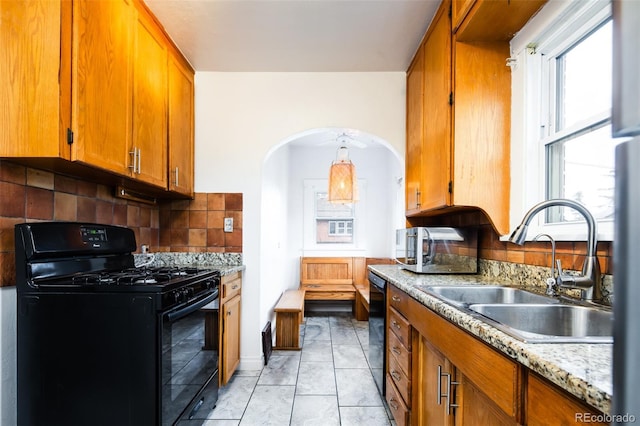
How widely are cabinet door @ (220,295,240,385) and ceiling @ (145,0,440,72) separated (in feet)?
6.31

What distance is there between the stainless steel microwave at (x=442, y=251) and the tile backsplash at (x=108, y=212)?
4.89 feet

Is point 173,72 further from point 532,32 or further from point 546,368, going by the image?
point 546,368

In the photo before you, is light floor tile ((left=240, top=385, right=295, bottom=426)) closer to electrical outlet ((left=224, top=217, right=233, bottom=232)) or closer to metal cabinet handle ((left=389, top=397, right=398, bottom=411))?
metal cabinet handle ((left=389, top=397, right=398, bottom=411))

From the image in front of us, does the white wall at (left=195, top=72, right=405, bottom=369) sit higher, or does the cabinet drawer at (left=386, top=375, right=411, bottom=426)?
the white wall at (left=195, top=72, right=405, bottom=369)

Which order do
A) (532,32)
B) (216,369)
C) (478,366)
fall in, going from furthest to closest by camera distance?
(216,369), (532,32), (478,366)

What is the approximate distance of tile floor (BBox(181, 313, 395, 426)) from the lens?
1.99m

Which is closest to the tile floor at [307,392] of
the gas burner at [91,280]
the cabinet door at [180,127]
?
the gas burner at [91,280]

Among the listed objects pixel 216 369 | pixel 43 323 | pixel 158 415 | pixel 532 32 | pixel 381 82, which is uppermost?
pixel 381 82

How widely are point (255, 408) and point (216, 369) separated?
1.22ft

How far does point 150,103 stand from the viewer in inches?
78.9

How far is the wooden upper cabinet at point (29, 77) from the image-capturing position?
1.29 m

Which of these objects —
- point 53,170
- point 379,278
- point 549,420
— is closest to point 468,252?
point 379,278

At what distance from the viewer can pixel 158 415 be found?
4.46ft

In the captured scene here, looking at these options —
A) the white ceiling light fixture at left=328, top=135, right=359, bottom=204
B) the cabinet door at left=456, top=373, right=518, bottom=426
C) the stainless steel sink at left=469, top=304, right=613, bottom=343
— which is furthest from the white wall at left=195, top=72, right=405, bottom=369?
the cabinet door at left=456, top=373, right=518, bottom=426
